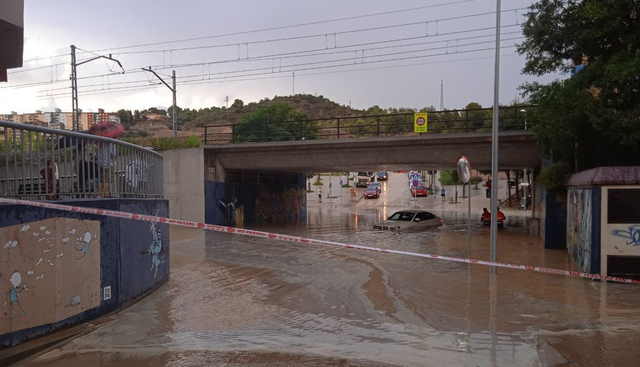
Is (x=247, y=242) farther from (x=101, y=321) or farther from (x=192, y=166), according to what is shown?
(x=101, y=321)

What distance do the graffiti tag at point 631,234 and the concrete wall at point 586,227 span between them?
0.47 meters

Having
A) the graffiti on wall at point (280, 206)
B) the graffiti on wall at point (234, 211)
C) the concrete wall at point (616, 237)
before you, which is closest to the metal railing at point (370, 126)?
the graffiti on wall at point (234, 211)

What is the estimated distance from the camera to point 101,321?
8.36 metres

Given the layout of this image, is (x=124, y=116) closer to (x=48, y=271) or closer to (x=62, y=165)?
(x=62, y=165)

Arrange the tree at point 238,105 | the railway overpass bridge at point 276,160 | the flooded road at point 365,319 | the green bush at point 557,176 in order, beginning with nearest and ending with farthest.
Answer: the flooded road at point 365,319
the green bush at point 557,176
the railway overpass bridge at point 276,160
the tree at point 238,105

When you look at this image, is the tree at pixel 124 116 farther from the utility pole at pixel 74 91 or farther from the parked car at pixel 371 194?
the utility pole at pixel 74 91

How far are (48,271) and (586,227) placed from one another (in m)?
11.8

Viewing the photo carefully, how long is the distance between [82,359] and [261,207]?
95.5ft

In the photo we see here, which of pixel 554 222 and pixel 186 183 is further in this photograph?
pixel 186 183

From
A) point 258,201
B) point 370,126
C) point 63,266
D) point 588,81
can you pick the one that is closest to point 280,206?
point 258,201

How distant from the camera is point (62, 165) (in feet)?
26.3

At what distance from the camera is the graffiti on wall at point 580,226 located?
12.6 m

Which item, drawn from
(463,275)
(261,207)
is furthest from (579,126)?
(261,207)

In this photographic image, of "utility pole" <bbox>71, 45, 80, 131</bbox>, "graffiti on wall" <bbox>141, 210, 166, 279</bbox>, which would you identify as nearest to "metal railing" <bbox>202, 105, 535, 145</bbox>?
"utility pole" <bbox>71, 45, 80, 131</bbox>
